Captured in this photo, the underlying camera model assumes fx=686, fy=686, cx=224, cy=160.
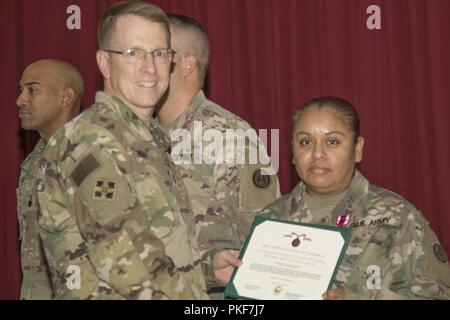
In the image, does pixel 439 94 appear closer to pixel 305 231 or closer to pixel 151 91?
pixel 305 231

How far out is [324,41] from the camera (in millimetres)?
3918

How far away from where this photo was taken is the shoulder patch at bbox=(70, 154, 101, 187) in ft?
5.97

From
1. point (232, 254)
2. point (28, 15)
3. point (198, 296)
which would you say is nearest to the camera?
point (198, 296)

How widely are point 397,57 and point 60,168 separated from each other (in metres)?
2.42

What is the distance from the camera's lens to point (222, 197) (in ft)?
8.93

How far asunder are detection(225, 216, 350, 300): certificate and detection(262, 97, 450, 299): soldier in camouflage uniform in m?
0.09

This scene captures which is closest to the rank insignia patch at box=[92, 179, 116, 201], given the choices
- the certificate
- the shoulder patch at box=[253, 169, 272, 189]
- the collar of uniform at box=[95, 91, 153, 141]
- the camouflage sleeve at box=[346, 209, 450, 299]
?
the collar of uniform at box=[95, 91, 153, 141]

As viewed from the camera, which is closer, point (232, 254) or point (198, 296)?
point (198, 296)

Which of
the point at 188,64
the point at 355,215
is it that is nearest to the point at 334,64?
the point at 188,64

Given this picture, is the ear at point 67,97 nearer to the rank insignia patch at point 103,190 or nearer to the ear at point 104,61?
the ear at point 104,61

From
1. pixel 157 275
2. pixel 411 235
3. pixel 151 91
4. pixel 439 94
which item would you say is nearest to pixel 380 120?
pixel 439 94

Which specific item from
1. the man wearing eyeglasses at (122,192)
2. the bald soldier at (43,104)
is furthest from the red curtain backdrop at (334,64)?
the man wearing eyeglasses at (122,192)

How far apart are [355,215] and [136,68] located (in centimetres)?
89

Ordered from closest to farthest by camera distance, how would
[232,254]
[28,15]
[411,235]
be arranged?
[411,235] < [232,254] < [28,15]
